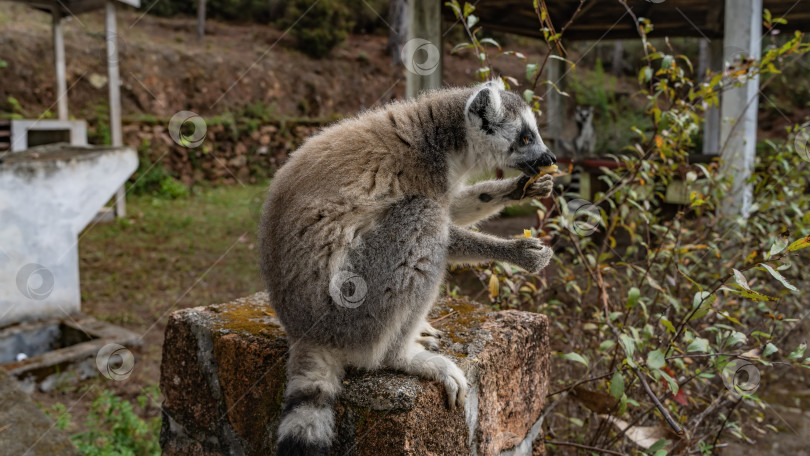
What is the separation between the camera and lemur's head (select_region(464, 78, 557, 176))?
8.63ft

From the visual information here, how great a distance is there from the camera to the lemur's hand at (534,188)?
2.70 meters

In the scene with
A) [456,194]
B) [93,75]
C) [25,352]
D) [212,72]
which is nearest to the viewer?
[456,194]

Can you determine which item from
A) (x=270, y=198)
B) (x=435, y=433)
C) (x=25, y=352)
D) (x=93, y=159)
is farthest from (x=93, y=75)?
(x=435, y=433)

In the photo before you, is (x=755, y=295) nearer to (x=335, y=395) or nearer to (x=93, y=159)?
(x=335, y=395)

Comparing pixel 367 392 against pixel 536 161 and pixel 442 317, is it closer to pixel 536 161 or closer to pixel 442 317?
pixel 442 317

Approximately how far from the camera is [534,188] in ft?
8.92

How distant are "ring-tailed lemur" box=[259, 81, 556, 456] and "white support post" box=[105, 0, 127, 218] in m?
6.56

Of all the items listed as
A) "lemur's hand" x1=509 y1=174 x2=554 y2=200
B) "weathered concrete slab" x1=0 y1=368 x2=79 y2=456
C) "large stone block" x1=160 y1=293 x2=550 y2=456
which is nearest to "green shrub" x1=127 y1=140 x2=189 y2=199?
"weathered concrete slab" x1=0 y1=368 x2=79 y2=456

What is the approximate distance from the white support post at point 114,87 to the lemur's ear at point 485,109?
666 cm

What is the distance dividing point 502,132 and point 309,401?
1405 mm

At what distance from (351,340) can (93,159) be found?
4.51 metres

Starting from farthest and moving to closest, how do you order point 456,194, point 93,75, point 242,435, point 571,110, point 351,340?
1. point 571,110
2. point 93,75
3. point 456,194
4. point 242,435
5. point 351,340

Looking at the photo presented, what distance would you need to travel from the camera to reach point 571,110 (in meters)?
18.5

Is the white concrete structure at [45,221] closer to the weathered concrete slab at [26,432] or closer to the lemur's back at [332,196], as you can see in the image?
the weathered concrete slab at [26,432]
